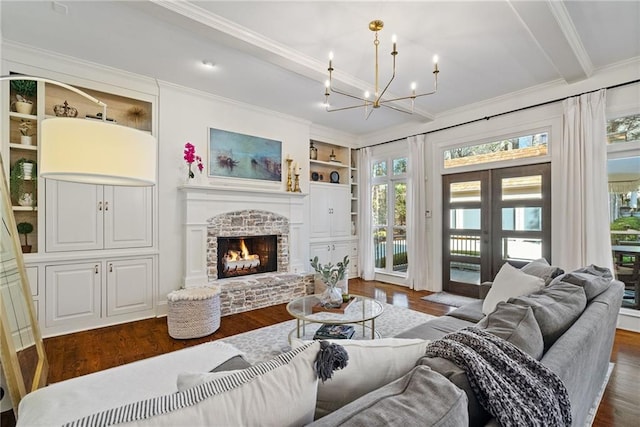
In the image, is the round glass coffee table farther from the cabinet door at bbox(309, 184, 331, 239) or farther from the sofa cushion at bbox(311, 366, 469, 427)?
the cabinet door at bbox(309, 184, 331, 239)

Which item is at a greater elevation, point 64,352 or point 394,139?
point 394,139

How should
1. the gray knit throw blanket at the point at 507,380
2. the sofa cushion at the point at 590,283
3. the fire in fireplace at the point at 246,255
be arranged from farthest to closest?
the fire in fireplace at the point at 246,255 < the sofa cushion at the point at 590,283 < the gray knit throw blanket at the point at 507,380

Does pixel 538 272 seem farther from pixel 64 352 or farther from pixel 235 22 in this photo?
pixel 64 352

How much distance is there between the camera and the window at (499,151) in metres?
3.98

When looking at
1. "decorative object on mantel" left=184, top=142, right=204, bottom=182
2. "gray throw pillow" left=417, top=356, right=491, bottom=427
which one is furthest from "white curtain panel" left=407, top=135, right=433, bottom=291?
"gray throw pillow" left=417, top=356, right=491, bottom=427

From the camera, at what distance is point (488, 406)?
0.85 m

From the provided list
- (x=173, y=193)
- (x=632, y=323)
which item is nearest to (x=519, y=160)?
(x=632, y=323)

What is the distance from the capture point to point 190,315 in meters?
3.09

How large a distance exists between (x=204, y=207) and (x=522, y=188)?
4424 millimetres

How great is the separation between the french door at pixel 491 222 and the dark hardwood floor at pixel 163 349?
93 cm

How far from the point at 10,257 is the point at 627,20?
5.20 m

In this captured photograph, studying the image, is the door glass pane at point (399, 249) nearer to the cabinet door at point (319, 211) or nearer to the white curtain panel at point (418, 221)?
the white curtain panel at point (418, 221)

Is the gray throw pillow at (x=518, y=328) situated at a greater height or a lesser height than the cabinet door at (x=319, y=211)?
lesser

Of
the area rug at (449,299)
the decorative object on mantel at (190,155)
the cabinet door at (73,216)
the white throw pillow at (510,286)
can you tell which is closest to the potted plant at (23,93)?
the cabinet door at (73,216)
